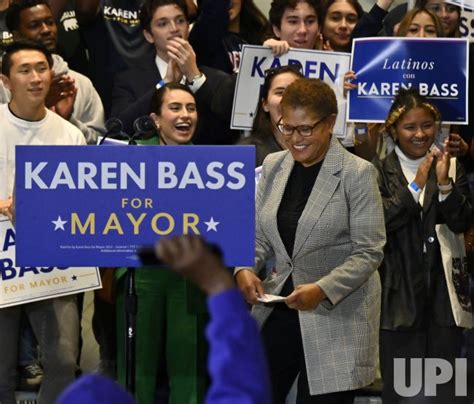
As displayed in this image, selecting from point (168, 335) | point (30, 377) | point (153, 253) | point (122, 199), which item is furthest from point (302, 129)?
point (153, 253)

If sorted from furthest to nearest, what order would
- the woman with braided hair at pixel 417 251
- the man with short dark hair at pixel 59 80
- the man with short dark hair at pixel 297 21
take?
the man with short dark hair at pixel 297 21
the man with short dark hair at pixel 59 80
the woman with braided hair at pixel 417 251

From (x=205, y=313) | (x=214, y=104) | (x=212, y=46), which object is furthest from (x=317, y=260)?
(x=212, y=46)

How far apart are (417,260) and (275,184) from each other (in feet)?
4.80

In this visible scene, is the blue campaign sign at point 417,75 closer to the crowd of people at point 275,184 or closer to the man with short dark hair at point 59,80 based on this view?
the crowd of people at point 275,184

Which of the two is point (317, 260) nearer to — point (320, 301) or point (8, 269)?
point (320, 301)

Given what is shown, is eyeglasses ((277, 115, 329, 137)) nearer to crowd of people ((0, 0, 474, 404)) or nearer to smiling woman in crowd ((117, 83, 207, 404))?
crowd of people ((0, 0, 474, 404))

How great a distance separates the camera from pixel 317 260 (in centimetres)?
505

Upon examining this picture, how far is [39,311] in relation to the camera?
242 inches

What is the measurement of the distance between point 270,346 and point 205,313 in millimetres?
1011

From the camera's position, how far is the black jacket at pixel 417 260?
6.33 m

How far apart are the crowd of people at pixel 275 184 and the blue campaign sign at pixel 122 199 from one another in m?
0.33

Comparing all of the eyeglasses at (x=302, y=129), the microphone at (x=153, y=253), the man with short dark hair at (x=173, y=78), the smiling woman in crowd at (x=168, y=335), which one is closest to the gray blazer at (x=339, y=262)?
the eyeglasses at (x=302, y=129)

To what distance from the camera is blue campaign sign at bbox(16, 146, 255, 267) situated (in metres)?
4.82

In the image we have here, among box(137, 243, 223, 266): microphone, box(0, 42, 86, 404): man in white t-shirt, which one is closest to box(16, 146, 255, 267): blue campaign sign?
box(0, 42, 86, 404): man in white t-shirt
